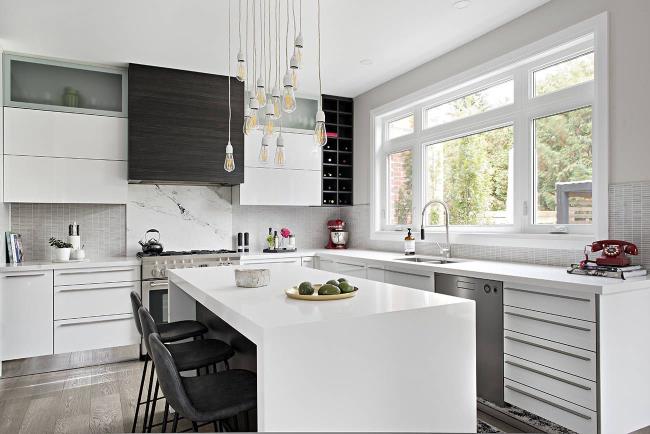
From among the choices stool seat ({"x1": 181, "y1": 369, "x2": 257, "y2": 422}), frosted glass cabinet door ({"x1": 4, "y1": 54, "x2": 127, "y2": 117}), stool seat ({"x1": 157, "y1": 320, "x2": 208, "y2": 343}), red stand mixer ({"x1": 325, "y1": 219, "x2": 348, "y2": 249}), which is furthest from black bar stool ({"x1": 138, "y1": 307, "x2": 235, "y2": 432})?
red stand mixer ({"x1": 325, "y1": 219, "x2": 348, "y2": 249})

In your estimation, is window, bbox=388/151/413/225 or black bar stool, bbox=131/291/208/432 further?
window, bbox=388/151/413/225

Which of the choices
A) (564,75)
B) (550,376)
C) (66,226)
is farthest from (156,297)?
(564,75)

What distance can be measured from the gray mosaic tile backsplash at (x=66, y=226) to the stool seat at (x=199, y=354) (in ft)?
8.28

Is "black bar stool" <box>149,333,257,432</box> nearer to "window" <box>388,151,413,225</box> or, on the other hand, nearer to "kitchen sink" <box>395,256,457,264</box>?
"kitchen sink" <box>395,256,457,264</box>

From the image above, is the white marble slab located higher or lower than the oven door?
higher

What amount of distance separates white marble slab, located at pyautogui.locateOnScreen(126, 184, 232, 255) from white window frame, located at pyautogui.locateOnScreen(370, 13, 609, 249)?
1.89 metres

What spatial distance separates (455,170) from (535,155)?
88cm

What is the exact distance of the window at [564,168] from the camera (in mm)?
3102

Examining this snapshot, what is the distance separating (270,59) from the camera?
3949 millimetres

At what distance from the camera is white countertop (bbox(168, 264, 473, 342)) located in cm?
160

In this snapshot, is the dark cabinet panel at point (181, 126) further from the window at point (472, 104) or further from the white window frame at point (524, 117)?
the window at point (472, 104)

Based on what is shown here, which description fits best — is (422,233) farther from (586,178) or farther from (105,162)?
(105,162)

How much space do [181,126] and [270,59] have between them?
3.84 ft

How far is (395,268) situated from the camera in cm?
379
